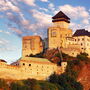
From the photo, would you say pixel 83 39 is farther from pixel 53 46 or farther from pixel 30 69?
pixel 30 69

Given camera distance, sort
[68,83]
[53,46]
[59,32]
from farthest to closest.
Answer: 1. [59,32]
2. [53,46]
3. [68,83]

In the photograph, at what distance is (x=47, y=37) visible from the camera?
3359 inches

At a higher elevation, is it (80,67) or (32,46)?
(32,46)

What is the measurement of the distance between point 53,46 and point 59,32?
11.9ft

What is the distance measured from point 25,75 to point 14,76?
8.85ft

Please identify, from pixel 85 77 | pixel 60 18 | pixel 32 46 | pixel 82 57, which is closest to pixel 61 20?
pixel 60 18

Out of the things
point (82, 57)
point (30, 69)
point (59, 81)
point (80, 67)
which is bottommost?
point (59, 81)

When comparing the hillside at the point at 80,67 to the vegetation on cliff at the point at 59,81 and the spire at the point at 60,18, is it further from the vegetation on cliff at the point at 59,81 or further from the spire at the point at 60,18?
the spire at the point at 60,18

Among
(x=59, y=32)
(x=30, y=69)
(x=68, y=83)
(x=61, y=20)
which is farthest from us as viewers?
(x=61, y=20)

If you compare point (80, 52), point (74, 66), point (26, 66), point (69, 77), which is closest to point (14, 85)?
point (26, 66)

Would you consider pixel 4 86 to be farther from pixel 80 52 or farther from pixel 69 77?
pixel 80 52

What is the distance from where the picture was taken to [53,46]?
82875mm

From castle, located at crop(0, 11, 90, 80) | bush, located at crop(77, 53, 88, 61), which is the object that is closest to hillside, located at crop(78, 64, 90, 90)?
bush, located at crop(77, 53, 88, 61)

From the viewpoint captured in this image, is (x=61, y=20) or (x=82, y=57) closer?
(x=82, y=57)
